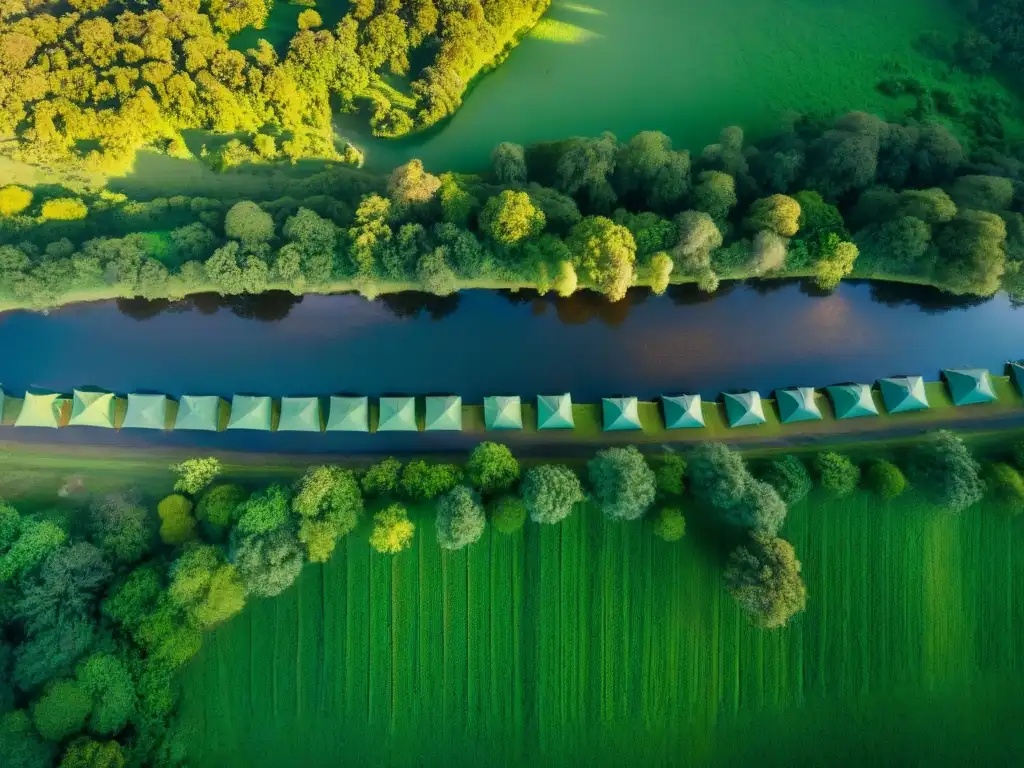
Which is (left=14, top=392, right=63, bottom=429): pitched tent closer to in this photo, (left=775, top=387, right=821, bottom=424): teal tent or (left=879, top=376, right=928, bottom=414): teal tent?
(left=775, top=387, right=821, bottom=424): teal tent

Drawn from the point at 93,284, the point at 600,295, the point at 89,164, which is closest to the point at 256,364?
the point at 93,284

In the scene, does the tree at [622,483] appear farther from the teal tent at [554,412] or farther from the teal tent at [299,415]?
the teal tent at [299,415]

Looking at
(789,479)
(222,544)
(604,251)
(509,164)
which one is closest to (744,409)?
(789,479)

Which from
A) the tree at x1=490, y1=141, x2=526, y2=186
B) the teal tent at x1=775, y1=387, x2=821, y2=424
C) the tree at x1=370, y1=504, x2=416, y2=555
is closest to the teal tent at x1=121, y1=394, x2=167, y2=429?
the tree at x1=370, y1=504, x2=416, y2=555

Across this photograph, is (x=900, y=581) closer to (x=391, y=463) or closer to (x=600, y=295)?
(x=600, y=295)

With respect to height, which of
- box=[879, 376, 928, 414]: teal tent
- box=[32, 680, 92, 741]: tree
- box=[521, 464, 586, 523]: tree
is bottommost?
box=[32, 680, 92, 741]: tree
